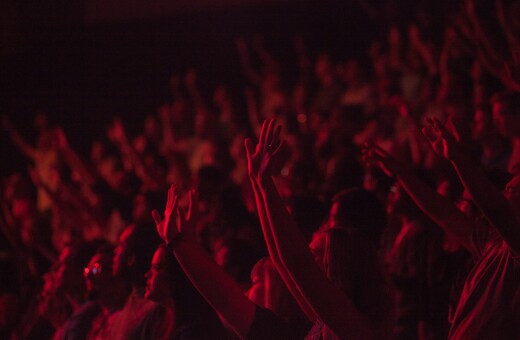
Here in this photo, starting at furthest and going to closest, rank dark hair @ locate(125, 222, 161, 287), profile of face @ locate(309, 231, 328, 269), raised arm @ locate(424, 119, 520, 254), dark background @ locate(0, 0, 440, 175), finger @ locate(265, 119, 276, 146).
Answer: dark background @ locate(0, 0, 440, 175) → dark hair @ locate(125, 222, 161, 287) → profile of face @ locate(309, 231, 328, 269) → finger @ locate(265, 119, 276, 146) → raised arm @ locate(424, 119, 520, 254)

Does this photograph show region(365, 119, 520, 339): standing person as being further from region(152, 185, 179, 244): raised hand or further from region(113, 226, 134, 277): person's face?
region(113, 226, 134, 277): person's face

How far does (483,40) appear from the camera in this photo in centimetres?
612

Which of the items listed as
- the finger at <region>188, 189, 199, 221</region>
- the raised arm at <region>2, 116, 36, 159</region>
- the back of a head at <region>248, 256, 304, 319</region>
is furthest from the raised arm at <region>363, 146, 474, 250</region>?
the raised arm at <region>2, 116, 36, 159</region>

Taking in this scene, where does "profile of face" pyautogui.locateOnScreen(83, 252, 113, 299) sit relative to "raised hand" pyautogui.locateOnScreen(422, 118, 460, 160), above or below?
above

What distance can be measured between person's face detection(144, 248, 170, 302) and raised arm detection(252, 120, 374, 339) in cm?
84

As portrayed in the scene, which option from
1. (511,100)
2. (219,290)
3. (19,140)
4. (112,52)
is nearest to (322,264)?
(219,290)

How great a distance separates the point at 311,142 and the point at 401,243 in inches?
112

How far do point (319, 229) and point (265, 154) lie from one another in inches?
50.9

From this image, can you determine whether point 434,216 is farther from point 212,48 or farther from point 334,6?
point 212,48

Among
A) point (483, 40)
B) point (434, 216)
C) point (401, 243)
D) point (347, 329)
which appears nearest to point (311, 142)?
point (483, 40)

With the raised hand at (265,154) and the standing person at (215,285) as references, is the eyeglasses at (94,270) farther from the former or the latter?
the raised hand at (265,154)

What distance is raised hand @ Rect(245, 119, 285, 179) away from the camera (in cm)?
281

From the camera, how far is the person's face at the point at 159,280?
3.48m

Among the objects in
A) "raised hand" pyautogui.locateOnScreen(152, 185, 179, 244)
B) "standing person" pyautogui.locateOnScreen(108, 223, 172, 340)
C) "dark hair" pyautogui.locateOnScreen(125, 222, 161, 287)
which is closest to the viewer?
"raised hand" pyautogui.locateOnScreen(152, 185, 179, 244)
